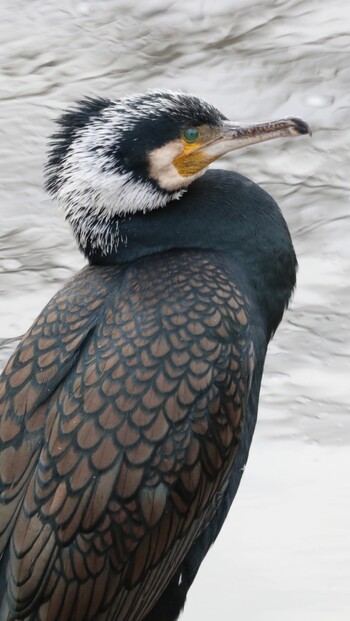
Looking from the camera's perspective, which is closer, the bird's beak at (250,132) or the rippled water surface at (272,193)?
the bird's beak at (250,132)

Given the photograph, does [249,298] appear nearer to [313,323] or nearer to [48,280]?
[313,323]

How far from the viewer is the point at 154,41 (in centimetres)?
848

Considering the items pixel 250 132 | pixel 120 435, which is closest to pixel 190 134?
pixel 250 132

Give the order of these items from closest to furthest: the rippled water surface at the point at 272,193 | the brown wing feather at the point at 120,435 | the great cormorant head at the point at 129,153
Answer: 1. the brown wing feather at the point at 120,435
2. the great cormorant head at the point at 129,153
3. the rippled water surface at the point at 272,193

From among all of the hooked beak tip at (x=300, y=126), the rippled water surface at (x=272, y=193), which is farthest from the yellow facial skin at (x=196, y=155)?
the rippled water surface at (x=272, y=193)

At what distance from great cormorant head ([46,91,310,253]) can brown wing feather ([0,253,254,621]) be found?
229mm

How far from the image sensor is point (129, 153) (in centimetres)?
463

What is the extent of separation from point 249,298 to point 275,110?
327 cm

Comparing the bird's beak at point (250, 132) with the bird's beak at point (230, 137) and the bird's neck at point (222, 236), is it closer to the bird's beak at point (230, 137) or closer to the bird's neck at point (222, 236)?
the bird's beak at point (230, 137)

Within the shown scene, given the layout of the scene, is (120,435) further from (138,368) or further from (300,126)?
(300,126)

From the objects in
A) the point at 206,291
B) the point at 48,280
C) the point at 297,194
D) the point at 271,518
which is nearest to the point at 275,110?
the point at 297,194

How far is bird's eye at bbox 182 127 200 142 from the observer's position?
4.76m

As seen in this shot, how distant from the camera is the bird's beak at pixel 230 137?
4.79m

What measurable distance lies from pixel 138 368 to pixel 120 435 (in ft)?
0.68
